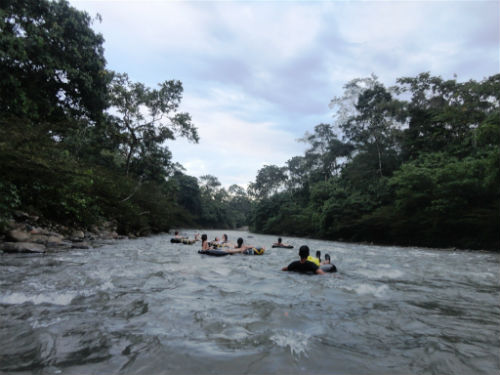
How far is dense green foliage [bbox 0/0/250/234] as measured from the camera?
811 cm

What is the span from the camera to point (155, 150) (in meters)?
25.6

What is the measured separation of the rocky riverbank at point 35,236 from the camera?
27.6ft

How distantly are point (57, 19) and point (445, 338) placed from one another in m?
17.2

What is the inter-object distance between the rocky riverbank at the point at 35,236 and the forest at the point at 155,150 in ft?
1.52

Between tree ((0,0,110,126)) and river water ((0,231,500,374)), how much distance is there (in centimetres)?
838

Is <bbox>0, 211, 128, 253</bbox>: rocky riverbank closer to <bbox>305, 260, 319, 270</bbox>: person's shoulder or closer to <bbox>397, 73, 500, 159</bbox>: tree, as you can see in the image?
<bbox>305, 260, 319, 270</bbox>: person's shoulder

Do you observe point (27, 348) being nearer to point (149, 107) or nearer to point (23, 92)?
point (23, 92)

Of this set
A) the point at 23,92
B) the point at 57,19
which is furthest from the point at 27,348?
the point at 57,19

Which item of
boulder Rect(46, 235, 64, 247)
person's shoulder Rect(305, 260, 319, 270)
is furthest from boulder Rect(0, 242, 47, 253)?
person's shoulder Rect(305, 260, 319, 270)

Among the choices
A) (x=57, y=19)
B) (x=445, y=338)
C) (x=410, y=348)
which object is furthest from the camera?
(x=57, y=19)

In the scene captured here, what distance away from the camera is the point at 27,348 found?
2.49 meters

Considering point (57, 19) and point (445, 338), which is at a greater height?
point (57, 19)

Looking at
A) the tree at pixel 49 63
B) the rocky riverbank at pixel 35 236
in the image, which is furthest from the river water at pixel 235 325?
the tree at pixel 49 63

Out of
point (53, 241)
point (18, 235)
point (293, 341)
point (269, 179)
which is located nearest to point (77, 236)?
point (53, 241)
